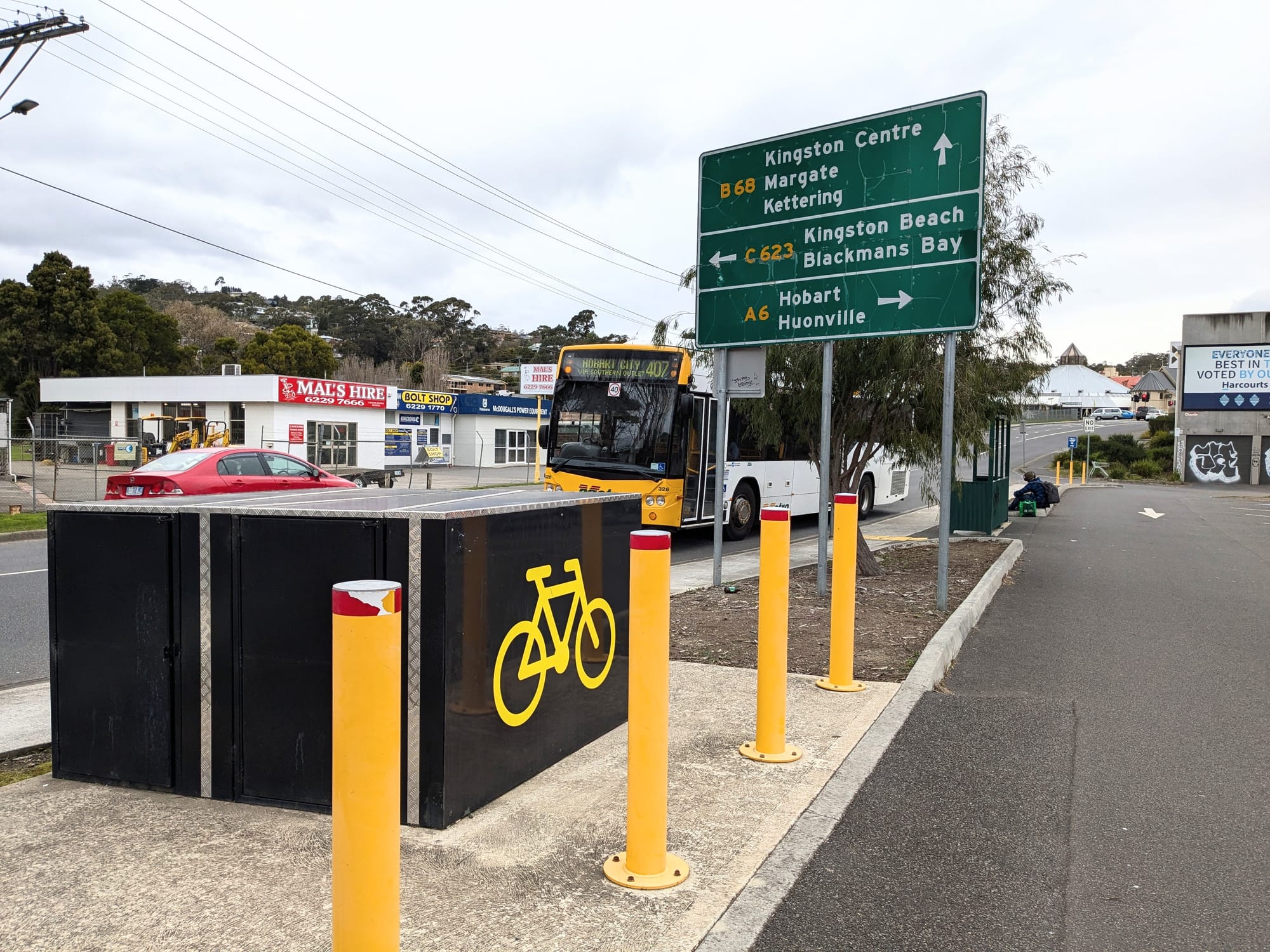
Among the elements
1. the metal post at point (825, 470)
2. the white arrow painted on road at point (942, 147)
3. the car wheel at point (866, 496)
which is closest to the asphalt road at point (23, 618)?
the metal post at point (825, 470)

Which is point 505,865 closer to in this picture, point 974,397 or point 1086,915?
point 1086,915

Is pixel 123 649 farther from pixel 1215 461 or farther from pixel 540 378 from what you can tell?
pixel 1215 461

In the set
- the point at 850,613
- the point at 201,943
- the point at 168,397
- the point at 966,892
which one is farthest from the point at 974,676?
the point at 168,397

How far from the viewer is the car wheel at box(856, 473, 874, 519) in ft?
74.6

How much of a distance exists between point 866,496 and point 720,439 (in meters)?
12.7

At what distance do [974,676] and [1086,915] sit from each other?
12.5ft

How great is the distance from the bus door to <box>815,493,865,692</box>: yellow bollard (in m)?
8.54

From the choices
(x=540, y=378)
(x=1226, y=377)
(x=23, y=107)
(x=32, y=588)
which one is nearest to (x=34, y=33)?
(x=23, y=107)

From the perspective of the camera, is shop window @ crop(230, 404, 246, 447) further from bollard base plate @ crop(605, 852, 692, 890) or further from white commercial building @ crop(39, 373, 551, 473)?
bollard base plate @ crop(605, 852, 692, 890)

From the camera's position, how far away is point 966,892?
3.61 m

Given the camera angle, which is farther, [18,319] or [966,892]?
[18,319]

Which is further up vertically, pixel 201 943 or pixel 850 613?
pixel 850 613

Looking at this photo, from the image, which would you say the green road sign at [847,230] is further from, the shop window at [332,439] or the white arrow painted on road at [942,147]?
the shop window at [332,439]

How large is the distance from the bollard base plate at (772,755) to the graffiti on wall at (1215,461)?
162ft
